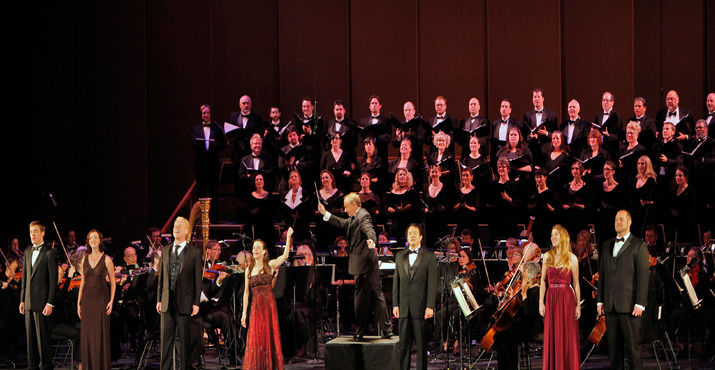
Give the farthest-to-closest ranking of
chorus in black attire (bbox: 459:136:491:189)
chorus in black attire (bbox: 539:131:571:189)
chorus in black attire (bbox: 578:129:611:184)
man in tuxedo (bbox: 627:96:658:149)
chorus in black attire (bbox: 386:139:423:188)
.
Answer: chorus in black attire (bbox: 386:139:423:188) < man in tuxedo (bbox: 627:96:658:149) < chorus in black attire (bbox: 459:136:491:189) < chorus in black attire (bbox: 539:131:571:189) < chorus in black attire (bbox: 578:129:611:184)

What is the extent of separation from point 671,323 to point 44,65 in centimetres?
935

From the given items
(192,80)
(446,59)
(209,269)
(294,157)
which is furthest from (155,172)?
(209,269)

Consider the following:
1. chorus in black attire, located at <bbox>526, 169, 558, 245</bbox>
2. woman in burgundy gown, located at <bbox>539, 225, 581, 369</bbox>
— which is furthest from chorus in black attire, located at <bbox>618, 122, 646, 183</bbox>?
woman in burgundy gown, located at <bbox>539, 225, 581, 369</bbox>

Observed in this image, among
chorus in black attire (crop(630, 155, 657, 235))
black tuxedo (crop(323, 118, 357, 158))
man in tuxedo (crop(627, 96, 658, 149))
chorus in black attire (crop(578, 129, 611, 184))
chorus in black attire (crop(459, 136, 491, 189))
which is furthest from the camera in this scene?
black tuxedo (crop(323, 118, 357, 158))

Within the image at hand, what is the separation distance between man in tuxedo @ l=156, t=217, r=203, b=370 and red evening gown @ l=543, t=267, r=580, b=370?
2.70 m

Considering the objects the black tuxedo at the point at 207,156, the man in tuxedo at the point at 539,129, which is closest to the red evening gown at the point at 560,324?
the man in tuxedo at the point at 539,129

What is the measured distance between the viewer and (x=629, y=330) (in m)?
6.29

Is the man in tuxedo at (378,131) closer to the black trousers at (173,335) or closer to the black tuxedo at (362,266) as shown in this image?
the black tuxedo at (362,266)

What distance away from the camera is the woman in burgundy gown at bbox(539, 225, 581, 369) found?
21.4ft

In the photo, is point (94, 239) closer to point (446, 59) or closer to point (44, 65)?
point (44, 65)

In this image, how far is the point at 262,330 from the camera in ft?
23.0

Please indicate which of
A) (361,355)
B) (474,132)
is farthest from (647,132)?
(361,355)

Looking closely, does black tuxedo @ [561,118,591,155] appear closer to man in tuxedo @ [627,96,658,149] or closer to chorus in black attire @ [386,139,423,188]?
man in tuxedo @ [627,96,658,149]

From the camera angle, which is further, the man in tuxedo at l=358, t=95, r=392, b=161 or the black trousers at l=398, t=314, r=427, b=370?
the man in tuxedo at l=358, t=95, r=392, b=161
